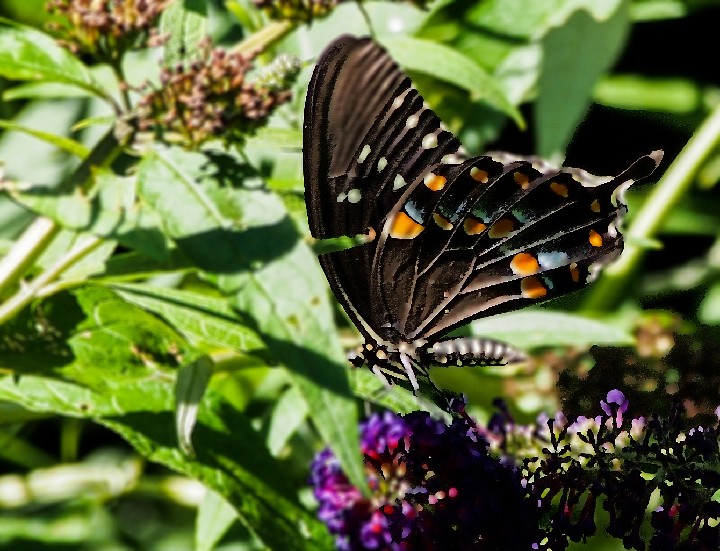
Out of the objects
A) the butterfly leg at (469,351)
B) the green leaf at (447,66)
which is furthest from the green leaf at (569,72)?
the butterfly leg at (469,351)

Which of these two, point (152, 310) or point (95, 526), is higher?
point (152, 310)

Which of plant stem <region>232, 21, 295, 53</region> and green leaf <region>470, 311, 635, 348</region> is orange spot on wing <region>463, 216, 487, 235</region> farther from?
plant stem <region>232, 21, 295, 53</region>

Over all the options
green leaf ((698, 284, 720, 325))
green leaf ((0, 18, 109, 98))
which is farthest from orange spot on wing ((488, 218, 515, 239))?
green leaf ((698, 284, 720, 325))

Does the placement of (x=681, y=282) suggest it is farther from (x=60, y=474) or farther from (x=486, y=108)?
(x=60, y=474)

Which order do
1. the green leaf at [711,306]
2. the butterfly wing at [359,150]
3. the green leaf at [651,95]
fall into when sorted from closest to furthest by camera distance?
the butterfly wing at [359,150], the green leaf at [711,306], the green leaf at [651,95]

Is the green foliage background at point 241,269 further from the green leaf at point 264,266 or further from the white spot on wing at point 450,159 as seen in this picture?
the white spot on wing at point 450,159

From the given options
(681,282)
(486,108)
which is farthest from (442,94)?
(681,282)
